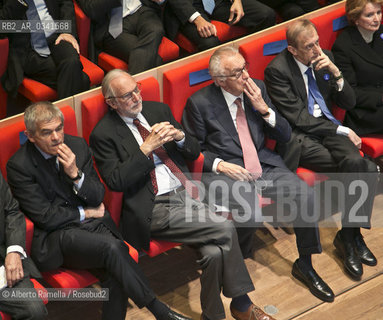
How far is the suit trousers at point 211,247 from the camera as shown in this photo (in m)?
3.43

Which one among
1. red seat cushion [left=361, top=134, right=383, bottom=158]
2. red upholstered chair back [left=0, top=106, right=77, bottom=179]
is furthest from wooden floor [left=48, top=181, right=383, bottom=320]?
red upholstered chair back [left=0, top=106, right=77, bottom=179]

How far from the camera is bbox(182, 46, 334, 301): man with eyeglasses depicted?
3.74 metres

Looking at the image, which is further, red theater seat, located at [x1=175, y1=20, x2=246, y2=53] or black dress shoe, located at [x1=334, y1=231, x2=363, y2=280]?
red theater seat, located at [x1=175, y1=20, x2=246, y2=53]

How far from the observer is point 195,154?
3.66m

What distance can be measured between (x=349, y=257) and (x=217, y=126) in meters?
1.01

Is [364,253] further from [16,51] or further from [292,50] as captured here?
[16,51]

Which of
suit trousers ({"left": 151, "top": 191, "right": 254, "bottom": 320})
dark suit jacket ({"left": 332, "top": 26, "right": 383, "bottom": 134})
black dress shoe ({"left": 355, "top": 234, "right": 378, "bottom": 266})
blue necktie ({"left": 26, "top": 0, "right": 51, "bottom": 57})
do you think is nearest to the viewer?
suit trousers ({"left": 151, "top": 191, "right": 254, "bottom": 320})

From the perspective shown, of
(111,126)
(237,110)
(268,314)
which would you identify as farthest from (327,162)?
(111,126)

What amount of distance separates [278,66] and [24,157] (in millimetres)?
1533

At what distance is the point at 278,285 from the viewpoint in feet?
12.5

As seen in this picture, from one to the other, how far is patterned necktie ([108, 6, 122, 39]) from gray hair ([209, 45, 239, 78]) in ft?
2.95

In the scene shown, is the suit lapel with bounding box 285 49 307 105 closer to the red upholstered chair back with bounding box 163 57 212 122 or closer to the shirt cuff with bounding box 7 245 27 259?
the red upholstered chair back with bounding box 163 57 212 122

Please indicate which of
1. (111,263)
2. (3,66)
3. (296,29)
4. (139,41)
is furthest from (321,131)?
(3,66)

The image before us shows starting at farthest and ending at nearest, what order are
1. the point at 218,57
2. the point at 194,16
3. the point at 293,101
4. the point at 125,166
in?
the point at 194,16 → the point at 293,101 → the point at 218,57 → the point at 125,166
